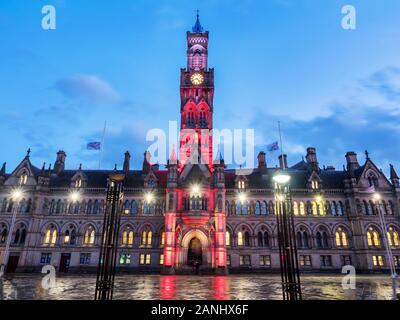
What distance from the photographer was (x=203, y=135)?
161 feet

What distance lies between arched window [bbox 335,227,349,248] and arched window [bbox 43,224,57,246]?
150 feet

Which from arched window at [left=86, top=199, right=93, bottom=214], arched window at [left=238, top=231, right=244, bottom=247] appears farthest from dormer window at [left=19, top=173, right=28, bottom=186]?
arched window at [left=238, top=231, right=244, bottom=247]

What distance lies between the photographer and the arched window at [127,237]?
41.3m

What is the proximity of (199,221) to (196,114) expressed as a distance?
22105 millimetres

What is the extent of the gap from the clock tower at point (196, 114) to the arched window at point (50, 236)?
2388 centimetres

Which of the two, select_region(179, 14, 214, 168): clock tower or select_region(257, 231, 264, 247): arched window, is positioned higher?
select_region(179, 14, 214, 168): clock tower

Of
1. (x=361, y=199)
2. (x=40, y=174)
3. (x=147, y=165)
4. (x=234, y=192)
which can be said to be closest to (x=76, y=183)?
(x=40, y=174)

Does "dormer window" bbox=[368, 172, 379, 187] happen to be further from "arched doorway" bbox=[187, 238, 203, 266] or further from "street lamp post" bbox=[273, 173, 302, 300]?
"street lamp post" bbox=[273, 173, 302, 300]

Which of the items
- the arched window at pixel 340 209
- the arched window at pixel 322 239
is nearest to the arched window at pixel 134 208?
the arched window at pixel 322 239

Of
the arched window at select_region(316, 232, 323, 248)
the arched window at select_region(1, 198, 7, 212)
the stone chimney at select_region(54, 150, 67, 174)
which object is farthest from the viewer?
the stone chimney at select_region(54, 150, 67, 174)

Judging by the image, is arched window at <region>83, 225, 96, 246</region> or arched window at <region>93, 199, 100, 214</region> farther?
arched window at <region>93, 199, 100, 214</region>

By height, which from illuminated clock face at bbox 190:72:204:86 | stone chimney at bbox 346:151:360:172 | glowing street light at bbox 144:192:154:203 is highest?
illuminated clock face at bbox 190:72:204:86

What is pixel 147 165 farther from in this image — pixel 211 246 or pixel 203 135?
pixel 211 246

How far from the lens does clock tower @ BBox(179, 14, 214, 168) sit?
4731 cm
